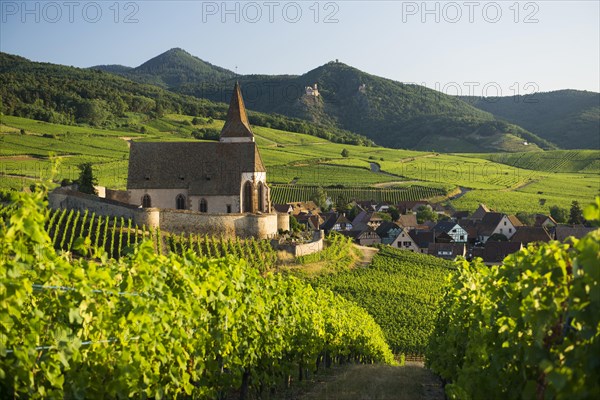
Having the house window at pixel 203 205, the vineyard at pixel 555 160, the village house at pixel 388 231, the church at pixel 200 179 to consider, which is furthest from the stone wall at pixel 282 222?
the vineyard at pixel 555 160

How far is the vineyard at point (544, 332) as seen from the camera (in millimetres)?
6551

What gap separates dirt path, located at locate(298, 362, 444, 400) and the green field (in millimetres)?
54157

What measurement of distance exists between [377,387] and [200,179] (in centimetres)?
3861

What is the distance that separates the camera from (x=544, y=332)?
742 cm

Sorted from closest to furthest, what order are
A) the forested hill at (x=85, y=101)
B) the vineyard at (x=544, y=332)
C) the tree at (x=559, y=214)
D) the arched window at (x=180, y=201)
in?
the vineyard at (x=544, y=332), the arched window at (x=180, y=201), the tree at (x=559, y=214), the forested hill at (x=85, y=101)

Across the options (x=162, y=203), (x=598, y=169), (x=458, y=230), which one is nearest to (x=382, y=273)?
(x=162, y=203)

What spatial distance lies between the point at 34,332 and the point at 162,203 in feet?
149

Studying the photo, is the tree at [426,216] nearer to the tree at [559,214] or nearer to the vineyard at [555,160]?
the tree at [559,214]

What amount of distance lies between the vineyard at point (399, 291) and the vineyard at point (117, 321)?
22.9m

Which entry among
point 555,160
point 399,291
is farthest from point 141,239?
point 555,160

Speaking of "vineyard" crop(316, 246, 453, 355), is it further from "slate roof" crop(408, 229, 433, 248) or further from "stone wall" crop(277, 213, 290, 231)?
"slate roof" crop(408, 229, 433, 248)

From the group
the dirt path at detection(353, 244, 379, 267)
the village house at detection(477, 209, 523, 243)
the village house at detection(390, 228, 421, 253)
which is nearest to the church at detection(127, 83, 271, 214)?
the dirt path at detection(353, 244, 379, 267)

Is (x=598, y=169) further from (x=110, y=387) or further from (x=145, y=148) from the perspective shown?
(x=110, y=387)

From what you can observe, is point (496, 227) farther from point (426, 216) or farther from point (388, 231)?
point (388, 231)
